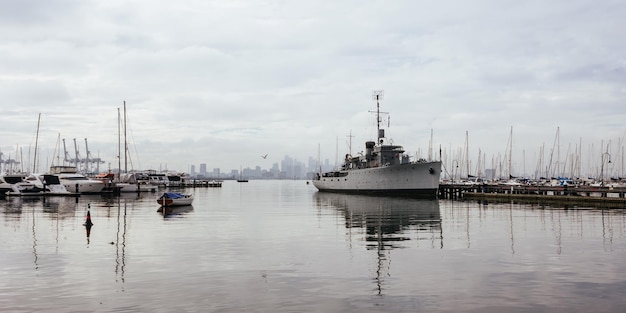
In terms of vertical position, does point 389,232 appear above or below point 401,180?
below

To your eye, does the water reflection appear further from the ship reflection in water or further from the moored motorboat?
the ship reflection in water

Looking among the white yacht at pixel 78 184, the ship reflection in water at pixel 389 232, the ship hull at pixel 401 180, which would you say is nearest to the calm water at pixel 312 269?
the ship reflection in water at pixel 389 232

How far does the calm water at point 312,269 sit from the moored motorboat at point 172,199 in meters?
19.9

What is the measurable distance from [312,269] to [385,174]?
67.5 meters

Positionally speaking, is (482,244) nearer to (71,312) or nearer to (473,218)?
(473,218)

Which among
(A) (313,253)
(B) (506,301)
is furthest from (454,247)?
(B) (506,301)

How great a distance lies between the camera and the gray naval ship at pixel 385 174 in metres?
81.2

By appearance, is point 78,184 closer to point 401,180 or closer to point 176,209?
point 176,209

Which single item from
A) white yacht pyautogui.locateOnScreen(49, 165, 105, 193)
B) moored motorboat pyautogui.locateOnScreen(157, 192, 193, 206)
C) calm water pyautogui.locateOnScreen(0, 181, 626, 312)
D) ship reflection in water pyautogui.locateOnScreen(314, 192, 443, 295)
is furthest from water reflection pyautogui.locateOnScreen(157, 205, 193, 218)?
white yacht pyautogui.locateOnScreen(49, 165, 105, 193)

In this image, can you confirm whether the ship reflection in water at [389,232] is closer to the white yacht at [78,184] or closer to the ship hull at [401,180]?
the ship hull at [401,180]

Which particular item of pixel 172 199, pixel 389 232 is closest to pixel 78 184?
pixel 172 199

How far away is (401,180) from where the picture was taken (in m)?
83.8

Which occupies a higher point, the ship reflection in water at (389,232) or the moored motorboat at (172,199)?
the moored motorboat at (172,199)

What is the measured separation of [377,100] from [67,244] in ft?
284
